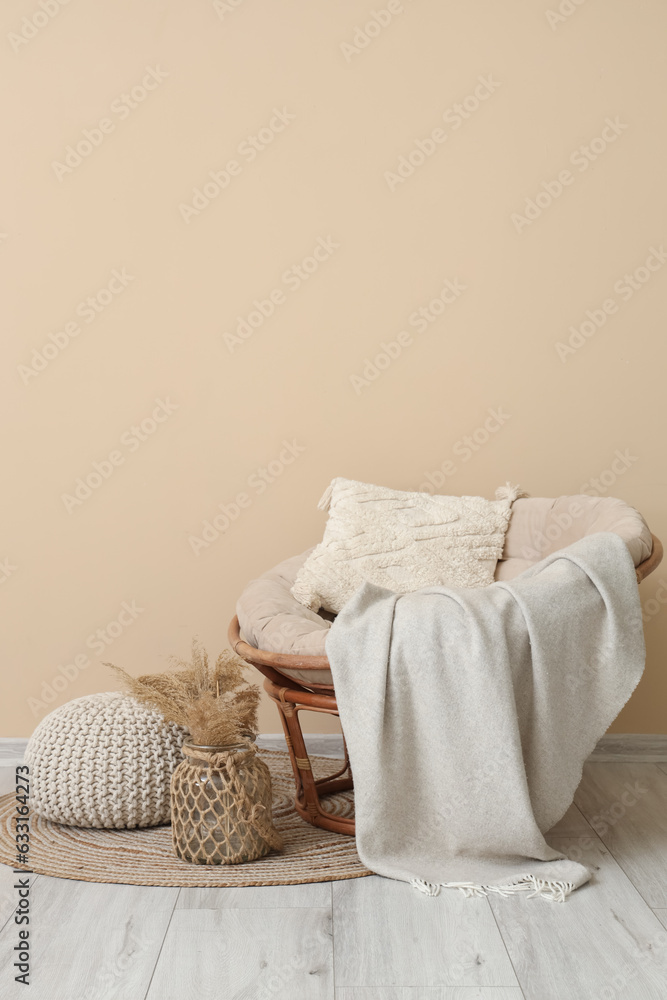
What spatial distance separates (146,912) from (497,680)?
2.55 feet

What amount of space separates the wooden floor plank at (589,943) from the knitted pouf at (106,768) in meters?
0.80

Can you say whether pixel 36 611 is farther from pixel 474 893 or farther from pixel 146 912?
pixel 474 893

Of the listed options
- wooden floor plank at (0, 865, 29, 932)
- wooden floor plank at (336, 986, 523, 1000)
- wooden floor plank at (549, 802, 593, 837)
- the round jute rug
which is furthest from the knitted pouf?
wooden floor plank at (549, 802, 593, 837)

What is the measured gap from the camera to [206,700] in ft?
5.83

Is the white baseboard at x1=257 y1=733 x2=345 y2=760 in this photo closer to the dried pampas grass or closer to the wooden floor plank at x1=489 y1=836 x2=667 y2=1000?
the dried pampas grass

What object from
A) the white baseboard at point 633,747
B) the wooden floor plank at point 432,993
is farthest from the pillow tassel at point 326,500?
the wooden floor plank at point 432,993

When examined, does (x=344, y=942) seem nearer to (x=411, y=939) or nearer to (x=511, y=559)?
(x=411, y=939)

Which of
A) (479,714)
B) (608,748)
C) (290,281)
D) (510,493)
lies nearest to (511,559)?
(510,493)

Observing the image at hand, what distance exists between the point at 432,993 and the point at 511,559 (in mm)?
1247

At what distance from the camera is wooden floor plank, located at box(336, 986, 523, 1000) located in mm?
1302

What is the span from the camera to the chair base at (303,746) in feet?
5.93

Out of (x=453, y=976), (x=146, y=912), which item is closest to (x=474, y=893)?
(x=453, y=976)

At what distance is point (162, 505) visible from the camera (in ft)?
8.45

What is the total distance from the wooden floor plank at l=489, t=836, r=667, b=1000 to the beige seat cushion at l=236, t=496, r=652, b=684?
0.57m
